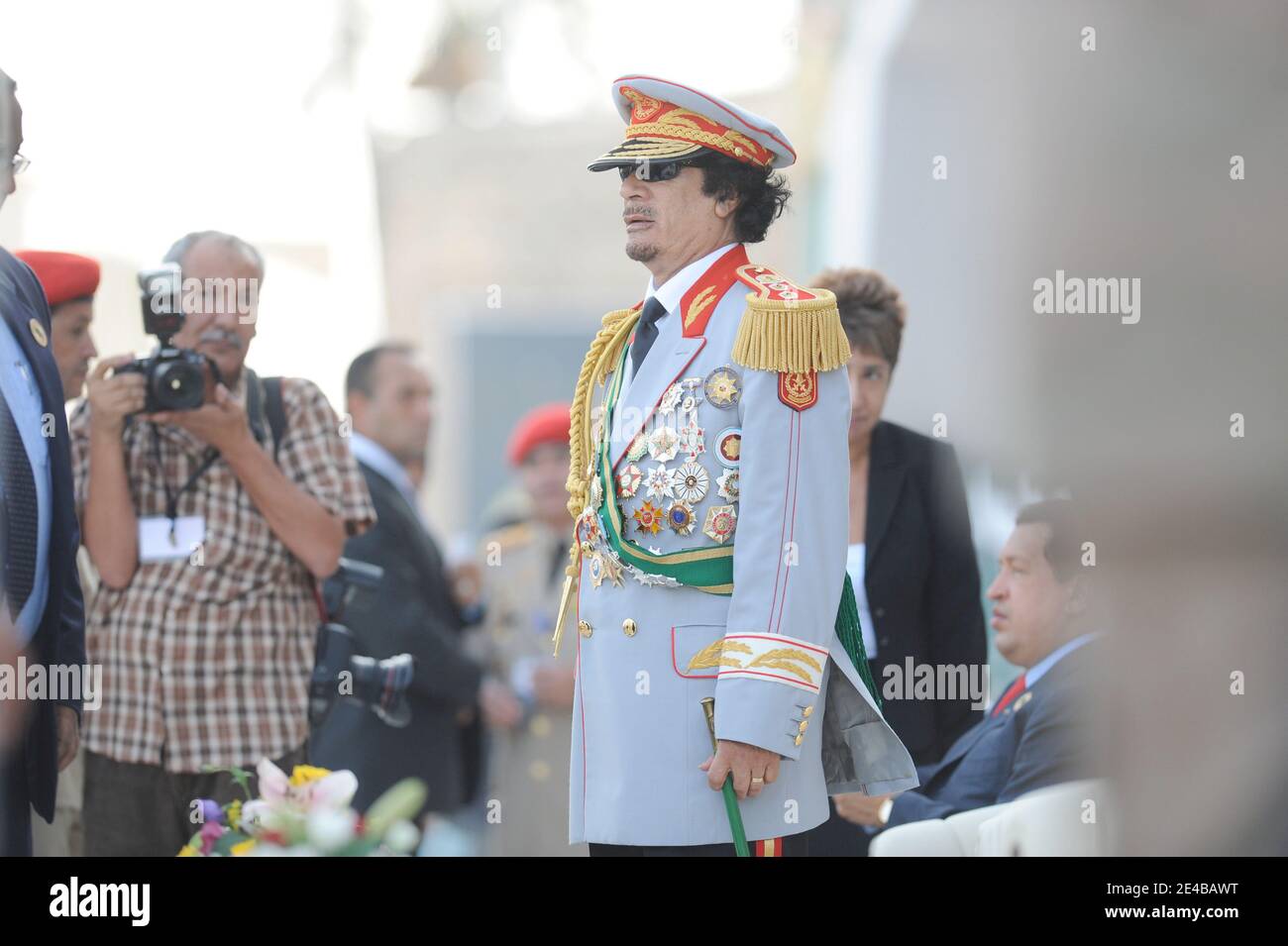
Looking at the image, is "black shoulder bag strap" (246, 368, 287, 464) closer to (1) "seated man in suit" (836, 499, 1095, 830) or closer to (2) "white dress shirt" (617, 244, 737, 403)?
(2) "white dress shirt" (617, 244, 737, 403)

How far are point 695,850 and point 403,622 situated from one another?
7.63ft

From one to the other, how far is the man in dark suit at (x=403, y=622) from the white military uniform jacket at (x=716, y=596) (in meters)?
1.70

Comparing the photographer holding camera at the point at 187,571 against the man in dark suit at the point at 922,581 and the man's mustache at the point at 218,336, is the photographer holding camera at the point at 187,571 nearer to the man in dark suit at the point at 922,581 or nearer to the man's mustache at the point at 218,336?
the man's mustache at the point at 218,336

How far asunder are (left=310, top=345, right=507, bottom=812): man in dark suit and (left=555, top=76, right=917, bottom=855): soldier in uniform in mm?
1705

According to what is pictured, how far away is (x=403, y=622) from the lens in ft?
16.5

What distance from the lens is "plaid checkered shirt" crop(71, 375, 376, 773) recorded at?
3.70 meters

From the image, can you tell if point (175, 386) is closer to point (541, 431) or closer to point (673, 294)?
point (673, 294)

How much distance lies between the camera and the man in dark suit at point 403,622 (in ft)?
15.4

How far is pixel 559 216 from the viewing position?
15414 millimetres

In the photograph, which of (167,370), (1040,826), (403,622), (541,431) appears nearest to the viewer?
(1040,826)

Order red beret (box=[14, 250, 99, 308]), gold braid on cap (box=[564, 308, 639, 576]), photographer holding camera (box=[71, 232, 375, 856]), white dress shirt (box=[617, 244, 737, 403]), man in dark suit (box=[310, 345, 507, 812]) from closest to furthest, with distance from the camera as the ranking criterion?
white dress shirt (box=[617, 244, 737, 403]) < gold braid on cap (box=[564, 308, 639, 576]) < photographer holding camera (box=[71, 232, 375, 856]) < red beret (box=[14, 250, 99, 308]) < man in dark suit (box=[310, 345, 507, 812])

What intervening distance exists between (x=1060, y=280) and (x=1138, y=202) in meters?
0.83

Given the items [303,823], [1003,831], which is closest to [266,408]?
[303,823]

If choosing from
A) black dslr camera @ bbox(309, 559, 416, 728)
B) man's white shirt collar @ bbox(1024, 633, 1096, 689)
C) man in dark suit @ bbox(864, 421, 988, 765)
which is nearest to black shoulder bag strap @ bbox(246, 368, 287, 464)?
black dslr camera @ bbox(309, 559, 416, 728)
